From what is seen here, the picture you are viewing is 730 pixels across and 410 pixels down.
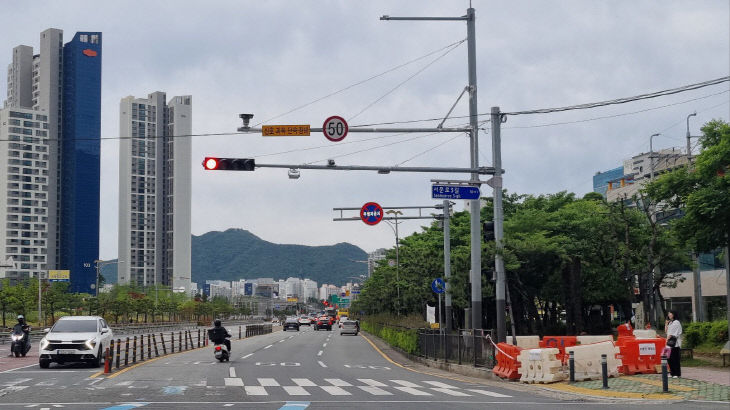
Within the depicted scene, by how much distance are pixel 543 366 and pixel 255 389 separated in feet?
24.7

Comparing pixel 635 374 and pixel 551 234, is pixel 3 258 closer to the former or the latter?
pixel 551 234

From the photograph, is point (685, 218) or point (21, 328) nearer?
point (685, 218)

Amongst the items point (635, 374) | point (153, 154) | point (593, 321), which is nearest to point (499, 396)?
point (635, 374)

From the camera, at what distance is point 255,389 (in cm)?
1892

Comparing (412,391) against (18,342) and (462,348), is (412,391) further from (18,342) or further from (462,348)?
(18,342)

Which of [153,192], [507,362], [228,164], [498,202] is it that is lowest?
[507,362]

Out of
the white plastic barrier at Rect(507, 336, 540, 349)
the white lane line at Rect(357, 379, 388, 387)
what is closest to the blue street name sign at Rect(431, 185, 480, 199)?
the white plastic barrier at Rect(507, 336, 540, 349)

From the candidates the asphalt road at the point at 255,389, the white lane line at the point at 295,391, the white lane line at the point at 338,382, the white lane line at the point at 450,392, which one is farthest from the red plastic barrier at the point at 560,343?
the white lane line at the point at 295,391

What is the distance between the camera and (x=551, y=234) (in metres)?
43.8

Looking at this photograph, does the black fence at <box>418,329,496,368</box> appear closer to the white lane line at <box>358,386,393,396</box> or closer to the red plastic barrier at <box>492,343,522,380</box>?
the red plastic barrier at <box>492,343,522,380</box>

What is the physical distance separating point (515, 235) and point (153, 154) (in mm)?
159318

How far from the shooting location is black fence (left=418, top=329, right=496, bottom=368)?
24656 mm

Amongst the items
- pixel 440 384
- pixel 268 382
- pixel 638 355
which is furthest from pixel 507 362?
pixel 268 382

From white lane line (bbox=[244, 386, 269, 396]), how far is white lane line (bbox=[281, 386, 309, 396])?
0.56 metres
